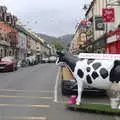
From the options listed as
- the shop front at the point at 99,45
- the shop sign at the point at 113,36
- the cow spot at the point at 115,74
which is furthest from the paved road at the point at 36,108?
the shop front at the point at 99,45

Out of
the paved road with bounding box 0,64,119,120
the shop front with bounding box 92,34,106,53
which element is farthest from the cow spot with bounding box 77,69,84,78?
the shop front with bounding box 92,34,106,53

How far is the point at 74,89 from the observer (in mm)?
18375

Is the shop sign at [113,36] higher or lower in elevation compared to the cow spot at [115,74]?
higher

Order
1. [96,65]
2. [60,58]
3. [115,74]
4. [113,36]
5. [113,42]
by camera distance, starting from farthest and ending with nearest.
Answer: [113,42] < [113,36] < [60,58] < [96,65] < [115,74]

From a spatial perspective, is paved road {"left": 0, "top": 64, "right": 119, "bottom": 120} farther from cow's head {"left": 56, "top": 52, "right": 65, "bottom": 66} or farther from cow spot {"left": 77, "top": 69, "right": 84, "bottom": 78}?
cow's head {"left": 56, "top": 52, "right": 65, "bottom": 66}

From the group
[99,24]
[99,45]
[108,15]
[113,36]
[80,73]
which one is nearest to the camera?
[80,73]

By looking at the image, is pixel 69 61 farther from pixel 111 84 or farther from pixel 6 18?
pixel 6 18

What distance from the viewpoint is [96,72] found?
1361 centimetres

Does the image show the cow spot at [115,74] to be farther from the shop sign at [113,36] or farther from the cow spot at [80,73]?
the shop sign at [113,36]

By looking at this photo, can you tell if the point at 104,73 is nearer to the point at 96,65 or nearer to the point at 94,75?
the point at 94,75

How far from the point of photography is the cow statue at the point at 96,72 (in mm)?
13281

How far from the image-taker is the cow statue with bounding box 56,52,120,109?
1328 centimetres

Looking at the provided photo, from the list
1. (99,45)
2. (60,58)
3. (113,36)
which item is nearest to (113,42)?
(113,36)

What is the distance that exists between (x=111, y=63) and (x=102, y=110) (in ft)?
4.64
